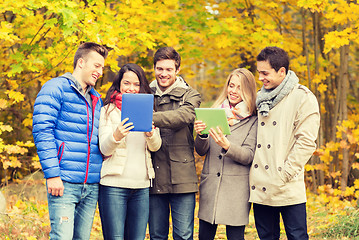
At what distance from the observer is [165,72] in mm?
3510

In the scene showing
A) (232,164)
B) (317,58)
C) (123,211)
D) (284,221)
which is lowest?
(284,221)

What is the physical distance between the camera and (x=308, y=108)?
322 centimetres

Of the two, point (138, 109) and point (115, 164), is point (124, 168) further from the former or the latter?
point (138, 109)

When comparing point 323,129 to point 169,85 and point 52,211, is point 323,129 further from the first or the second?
point 52,211

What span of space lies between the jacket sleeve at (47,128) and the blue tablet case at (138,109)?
476 mm

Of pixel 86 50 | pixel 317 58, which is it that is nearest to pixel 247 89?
pixel 86 50

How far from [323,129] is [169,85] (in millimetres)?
5741

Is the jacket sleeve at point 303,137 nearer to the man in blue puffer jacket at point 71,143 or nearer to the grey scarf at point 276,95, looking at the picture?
the grey scarf at point 276,95

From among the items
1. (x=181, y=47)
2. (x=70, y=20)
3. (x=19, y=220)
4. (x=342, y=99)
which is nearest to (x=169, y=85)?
(x=70, y=20)

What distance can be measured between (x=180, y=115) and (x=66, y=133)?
924 mm

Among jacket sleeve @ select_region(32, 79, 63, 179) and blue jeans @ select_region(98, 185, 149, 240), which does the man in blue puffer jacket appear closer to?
jacket sleeve @ select_region(32, 79, 63, 179)

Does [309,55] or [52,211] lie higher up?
[309,55]

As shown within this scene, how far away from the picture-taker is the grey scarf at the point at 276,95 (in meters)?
3.31

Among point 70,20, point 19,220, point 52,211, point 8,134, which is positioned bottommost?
point 19,220
